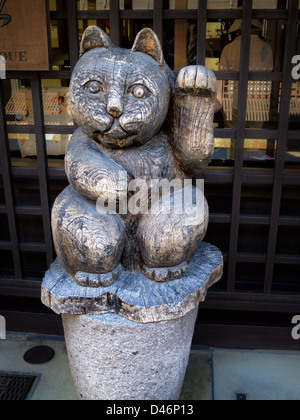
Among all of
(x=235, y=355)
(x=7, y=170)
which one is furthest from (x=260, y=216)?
(x=7, y=170)

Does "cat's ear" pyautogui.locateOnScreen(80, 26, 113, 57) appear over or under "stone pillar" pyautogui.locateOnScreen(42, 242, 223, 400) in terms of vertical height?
over

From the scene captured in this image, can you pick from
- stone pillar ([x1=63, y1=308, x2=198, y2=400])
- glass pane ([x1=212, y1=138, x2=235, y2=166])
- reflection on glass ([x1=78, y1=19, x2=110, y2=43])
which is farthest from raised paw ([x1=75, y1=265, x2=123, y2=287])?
reflection on glass ([x1=78, y1=19, x2=110, y2=43])

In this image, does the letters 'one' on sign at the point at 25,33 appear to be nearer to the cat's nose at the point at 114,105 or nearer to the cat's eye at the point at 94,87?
the cat's eye at the point at 94,87

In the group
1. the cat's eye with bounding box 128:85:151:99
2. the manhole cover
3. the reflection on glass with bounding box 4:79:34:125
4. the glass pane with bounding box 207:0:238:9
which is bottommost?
the manhole cover

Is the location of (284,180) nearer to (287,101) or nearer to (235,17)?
(287,101)

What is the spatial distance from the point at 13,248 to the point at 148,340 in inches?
59.8

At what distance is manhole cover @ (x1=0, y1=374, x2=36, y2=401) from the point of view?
2533mm

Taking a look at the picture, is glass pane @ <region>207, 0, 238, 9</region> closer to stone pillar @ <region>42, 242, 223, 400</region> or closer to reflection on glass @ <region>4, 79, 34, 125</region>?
reflection on glass @ <region>4, 79, 34, 125</region>

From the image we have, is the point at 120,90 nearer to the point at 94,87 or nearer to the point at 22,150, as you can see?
the point at 94,87

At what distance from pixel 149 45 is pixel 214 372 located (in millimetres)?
2160

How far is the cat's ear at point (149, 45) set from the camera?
1.87 metres

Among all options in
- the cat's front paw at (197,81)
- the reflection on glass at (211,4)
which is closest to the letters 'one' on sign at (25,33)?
the reflection on glass at (211,4)

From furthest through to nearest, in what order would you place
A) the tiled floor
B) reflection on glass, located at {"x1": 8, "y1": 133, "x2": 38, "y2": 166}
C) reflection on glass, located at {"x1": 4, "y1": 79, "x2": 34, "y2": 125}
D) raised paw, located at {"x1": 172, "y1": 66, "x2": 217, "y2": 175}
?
reflection on glass, located at {"x1": 8, "y1": 133, "x2": 38, "y2": 166}
reflection on glass, located at {"x1": 4, "y1": 79, "x2": 34, "y2": 125}
the tiled floor
raised paw, located at {"x1": 172, "y1": 66, "x2": 217, "y2": 175}

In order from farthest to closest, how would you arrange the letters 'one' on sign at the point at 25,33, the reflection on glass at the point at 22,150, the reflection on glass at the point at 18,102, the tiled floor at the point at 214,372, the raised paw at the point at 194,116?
the reflection on glass at the point at 22,150, the reflection on glass at the point at 18,102, the tiled floor at the point at 214,372, the letters 'one' on sign at the point at 25,33, the raised paw at the point at 194,116
